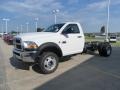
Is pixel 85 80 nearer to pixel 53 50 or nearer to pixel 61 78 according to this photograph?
pixel 61 78

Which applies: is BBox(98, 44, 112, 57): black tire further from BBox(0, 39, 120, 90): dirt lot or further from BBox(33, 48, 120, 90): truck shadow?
BBox(33, 48, 120, 90): truck shadow

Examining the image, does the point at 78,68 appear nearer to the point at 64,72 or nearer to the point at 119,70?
the point at 64,72

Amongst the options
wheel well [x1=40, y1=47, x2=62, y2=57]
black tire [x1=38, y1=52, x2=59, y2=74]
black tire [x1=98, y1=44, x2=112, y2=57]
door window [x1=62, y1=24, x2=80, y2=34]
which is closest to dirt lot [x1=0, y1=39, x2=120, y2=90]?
black tire [x1=38, y1=52, x2=59, y2=74]

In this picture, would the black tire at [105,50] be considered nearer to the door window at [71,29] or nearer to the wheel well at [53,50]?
the door window at [71,29]

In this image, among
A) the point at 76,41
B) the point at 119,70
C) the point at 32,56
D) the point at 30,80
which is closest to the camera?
the point at 30,80

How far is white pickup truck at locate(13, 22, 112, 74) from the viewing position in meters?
9.25

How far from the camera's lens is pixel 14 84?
7828mm

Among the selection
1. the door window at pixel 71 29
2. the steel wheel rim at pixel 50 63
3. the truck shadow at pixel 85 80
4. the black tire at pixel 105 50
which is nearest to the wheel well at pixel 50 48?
the steel wheel rim at pixel 50 63

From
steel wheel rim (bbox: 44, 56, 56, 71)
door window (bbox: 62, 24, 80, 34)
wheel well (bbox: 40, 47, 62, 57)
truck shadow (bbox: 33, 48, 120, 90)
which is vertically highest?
door window (bbox: 62, 24, 80, 34)

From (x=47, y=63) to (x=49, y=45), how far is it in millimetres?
780

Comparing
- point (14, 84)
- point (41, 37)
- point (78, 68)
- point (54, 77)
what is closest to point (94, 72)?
point (78, 68)

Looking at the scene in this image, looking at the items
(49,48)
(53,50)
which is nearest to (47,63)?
(49,48)

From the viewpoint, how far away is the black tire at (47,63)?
9250 millimetres

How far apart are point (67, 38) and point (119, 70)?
283cm
